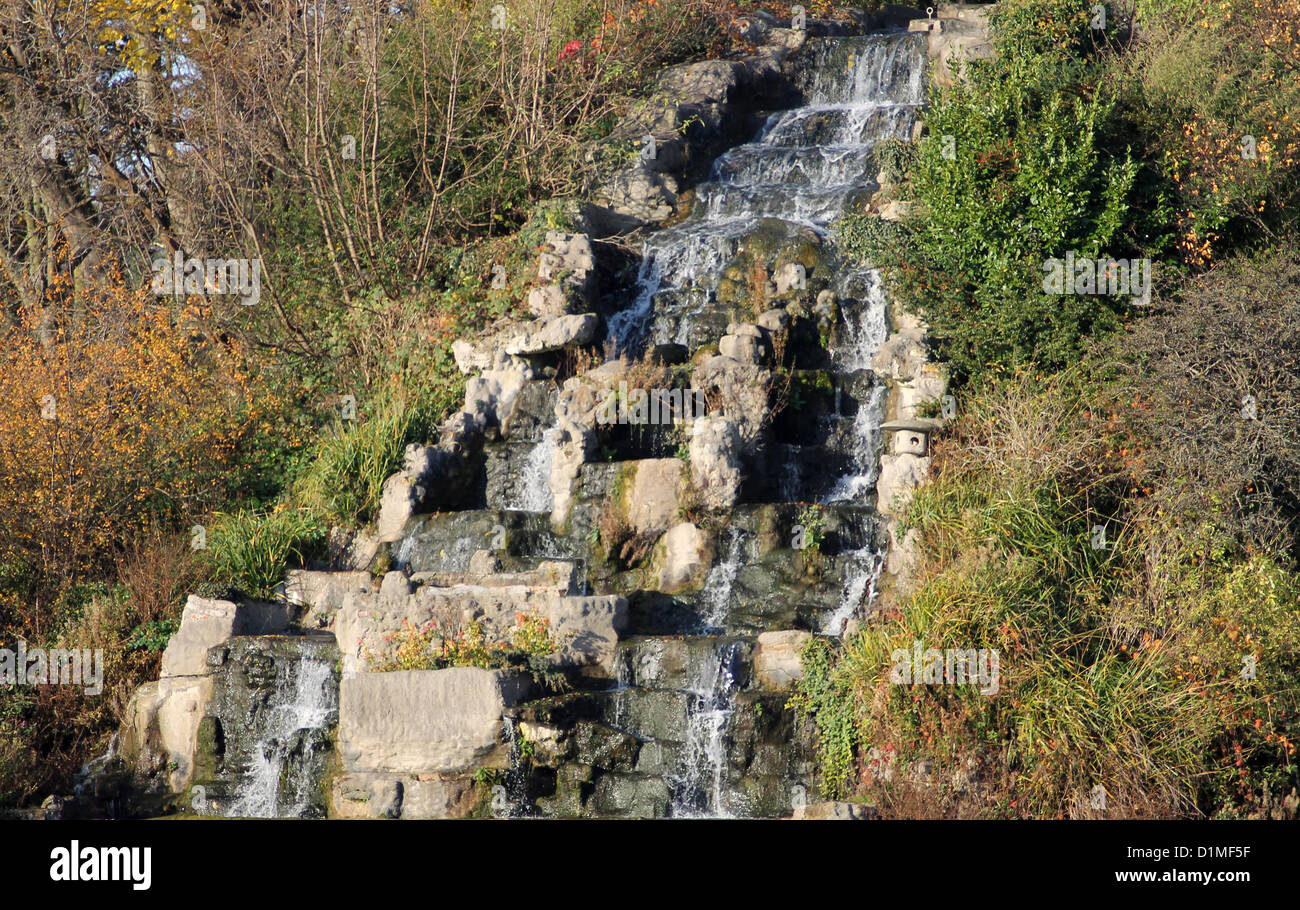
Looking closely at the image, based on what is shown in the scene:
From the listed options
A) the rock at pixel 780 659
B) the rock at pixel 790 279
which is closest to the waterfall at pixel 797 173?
the rock at pixel 790 279

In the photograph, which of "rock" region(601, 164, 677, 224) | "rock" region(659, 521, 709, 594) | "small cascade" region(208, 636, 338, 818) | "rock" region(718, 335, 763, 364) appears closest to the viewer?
"small cascade" region(208, 636, 338, 818)

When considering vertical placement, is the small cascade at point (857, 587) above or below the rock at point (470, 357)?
below

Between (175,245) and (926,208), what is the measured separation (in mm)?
10429

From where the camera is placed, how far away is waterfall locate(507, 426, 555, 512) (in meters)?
13.7

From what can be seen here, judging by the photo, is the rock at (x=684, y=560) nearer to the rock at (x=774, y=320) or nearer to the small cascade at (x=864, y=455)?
the small cascade at (x=864, y=455)

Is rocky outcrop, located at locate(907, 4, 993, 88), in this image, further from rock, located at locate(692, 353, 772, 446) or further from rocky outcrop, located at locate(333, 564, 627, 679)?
rocky outcrop, located at locate(333, 564, 627, 679)

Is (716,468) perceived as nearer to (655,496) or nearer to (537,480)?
(655,496)

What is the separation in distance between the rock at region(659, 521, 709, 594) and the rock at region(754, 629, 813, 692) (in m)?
1.69

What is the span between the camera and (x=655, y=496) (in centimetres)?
1265

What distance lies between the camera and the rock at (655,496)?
12.5 m

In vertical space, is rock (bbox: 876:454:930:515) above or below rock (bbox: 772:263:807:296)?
below

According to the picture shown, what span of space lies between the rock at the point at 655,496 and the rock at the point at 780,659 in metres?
2.32

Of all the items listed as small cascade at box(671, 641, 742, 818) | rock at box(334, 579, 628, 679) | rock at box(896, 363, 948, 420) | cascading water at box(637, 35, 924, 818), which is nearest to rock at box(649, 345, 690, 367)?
cascading water at box(637, 35, 924, 818)

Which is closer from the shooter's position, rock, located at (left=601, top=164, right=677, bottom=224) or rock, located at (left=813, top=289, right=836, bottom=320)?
rock, located at (left=813, top=289, right=836, bottom=320)
